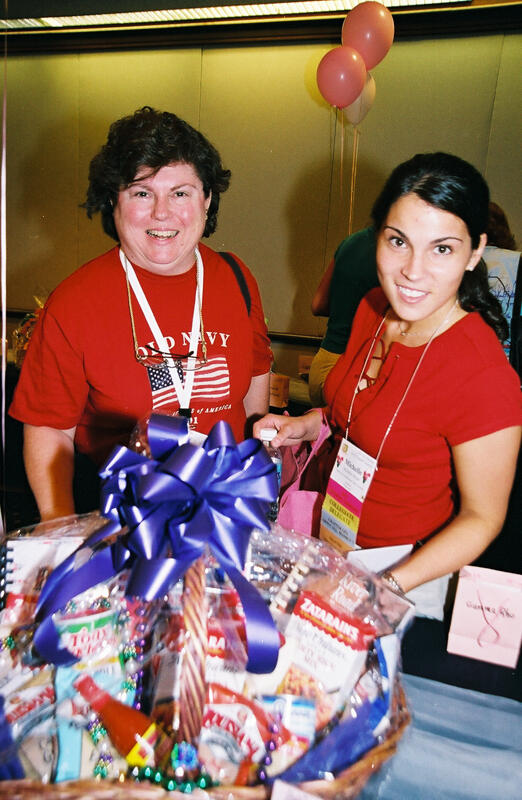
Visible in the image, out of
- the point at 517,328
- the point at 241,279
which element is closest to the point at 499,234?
the point at 517,328

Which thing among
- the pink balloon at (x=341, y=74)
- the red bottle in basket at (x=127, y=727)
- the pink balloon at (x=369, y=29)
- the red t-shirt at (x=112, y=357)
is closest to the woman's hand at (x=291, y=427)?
the red t-shirt at (x=112, y=357)

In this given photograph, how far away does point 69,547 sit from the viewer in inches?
33.1

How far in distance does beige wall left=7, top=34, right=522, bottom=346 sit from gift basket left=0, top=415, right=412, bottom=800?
4.81 meters

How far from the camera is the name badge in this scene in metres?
1.32

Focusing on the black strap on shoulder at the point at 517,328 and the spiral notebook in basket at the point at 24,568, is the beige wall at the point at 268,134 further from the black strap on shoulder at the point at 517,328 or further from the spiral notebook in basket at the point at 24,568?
the spiral notebook in basket at the point at 24,568

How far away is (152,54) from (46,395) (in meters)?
5.52

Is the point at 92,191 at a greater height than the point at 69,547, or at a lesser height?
greater

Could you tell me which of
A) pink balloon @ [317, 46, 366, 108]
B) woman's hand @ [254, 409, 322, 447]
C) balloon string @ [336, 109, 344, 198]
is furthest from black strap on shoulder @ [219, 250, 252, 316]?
balloon string @ [336, 109, 344, 198]

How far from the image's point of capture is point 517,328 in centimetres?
216

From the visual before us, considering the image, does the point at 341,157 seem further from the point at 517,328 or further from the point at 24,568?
the point at 24,568

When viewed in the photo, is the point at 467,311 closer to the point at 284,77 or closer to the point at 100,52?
the point at 284,77

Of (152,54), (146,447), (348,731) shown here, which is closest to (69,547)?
(146,447)

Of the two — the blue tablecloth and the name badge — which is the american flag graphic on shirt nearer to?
the name badge

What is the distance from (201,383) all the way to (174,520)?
785 millimetres
